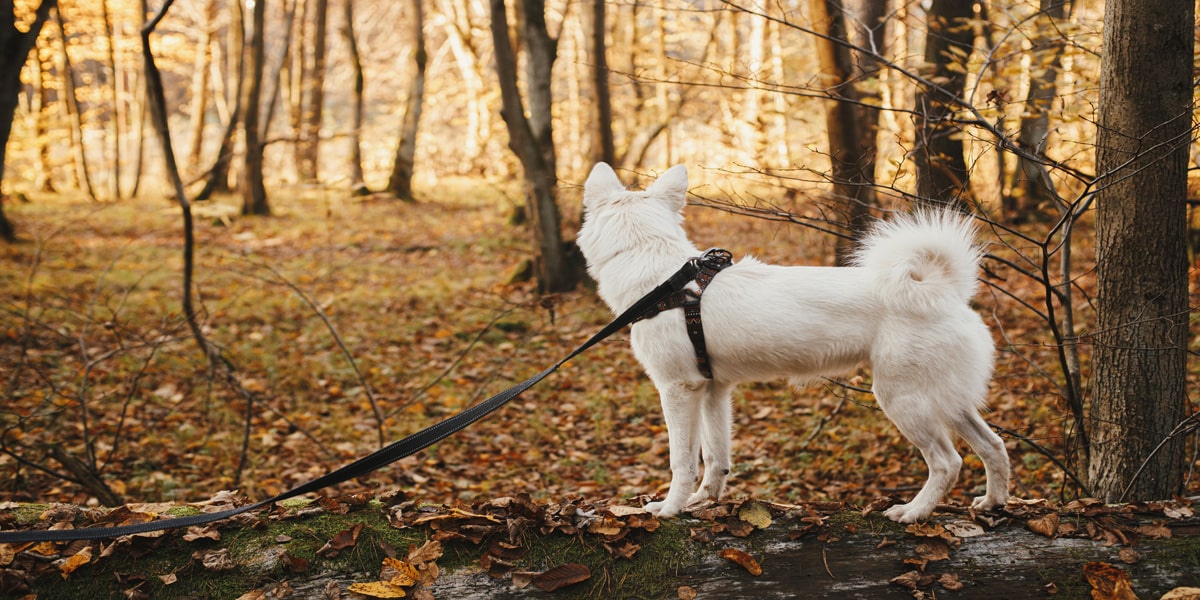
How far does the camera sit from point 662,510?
351 cm

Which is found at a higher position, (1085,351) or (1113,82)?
(1113,82)

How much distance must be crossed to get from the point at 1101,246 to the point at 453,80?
3327 centimetres

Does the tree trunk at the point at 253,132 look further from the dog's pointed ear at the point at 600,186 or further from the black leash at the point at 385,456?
the black leash at the point at 385,456

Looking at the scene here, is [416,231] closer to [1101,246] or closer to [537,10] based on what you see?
[537,10]

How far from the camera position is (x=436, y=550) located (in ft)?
10.3

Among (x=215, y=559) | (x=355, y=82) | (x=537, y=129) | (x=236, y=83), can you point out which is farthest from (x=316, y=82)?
(x=215, y=559)

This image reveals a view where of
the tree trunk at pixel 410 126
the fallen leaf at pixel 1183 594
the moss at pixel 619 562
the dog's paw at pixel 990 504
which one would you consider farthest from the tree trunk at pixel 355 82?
the fallen leaf at pixel 1183 594

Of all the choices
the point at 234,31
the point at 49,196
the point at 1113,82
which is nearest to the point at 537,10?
the point at 1113,82

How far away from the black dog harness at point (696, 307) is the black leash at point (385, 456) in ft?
0.05

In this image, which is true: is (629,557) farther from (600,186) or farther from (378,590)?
(600,186)

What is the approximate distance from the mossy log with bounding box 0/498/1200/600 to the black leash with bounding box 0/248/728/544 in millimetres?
210

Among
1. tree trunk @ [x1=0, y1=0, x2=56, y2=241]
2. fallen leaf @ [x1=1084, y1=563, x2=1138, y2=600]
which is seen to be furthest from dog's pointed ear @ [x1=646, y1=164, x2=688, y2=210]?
tree trunk @ [x1=0, y1=0, x2=56, y2=241]

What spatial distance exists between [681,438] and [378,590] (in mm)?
1484

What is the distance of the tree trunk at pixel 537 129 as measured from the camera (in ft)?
33.8
